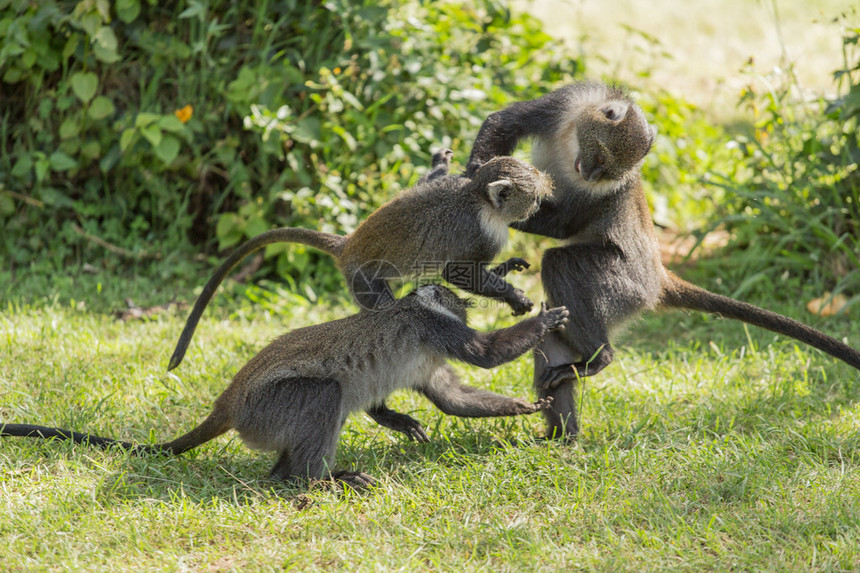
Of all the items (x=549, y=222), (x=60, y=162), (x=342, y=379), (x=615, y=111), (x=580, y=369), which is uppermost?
(x=615, y=111)

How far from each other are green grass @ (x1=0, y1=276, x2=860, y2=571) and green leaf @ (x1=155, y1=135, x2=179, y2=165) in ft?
5.35

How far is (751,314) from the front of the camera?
465cm

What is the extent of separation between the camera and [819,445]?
4.31m

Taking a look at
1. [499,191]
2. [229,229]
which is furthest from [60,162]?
[499,191]

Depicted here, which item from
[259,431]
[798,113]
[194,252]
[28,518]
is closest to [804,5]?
[798,113]

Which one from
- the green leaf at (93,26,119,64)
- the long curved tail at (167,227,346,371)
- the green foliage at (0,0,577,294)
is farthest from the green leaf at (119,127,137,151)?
the long curved tail at (167,227,346,371)

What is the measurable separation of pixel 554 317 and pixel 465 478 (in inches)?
34.7

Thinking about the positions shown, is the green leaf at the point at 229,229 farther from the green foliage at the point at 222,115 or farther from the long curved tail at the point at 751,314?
the long curved tail at the point at 751,314

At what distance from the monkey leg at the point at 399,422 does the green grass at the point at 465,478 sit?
0.23 feet

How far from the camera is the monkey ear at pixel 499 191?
14.3 ft

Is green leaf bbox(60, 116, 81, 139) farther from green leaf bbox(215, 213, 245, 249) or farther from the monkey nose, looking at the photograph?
the monkey nose

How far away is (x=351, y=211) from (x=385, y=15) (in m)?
1.58

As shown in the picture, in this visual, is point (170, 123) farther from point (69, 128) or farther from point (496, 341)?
point (496, 341)

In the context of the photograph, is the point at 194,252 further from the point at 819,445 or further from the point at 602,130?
the point at 819,445
